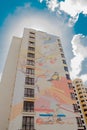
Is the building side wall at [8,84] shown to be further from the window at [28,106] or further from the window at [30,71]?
the window at [28,106]

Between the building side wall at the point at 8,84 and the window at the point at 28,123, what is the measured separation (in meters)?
5.77

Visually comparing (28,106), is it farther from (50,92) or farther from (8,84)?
(8,84)

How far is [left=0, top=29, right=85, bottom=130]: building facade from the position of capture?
26.6 meters

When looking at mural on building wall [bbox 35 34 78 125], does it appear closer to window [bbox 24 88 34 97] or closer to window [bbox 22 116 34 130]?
window [bbox 24 88 34 97]

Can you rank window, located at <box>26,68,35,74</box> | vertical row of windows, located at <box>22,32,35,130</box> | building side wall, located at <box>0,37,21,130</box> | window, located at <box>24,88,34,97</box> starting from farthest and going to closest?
1. window, located at <box>26,68,35,74</box>
2. building side wall, located at <box>0,37,21,130</box>
3. window, located at <box>24,88,34,97</box>
4. vertical row of windows, located at <box>22,32,35,130</box>

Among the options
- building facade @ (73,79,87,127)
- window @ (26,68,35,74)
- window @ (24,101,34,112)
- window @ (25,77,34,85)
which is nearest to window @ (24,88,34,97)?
window @ (24,101,34,112)

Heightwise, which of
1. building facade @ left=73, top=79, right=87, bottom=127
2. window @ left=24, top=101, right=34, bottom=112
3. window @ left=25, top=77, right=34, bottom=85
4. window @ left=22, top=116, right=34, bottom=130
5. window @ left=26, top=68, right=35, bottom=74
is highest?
building facade @ left=73, top=79, right=87, bottom=127

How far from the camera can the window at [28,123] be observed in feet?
84.6

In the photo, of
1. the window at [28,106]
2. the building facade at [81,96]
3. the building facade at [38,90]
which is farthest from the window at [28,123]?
the building facade at [81,96]

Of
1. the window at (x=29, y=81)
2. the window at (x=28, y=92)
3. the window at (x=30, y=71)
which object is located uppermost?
the window at (x=30, y=71)

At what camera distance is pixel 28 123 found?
85.6ft

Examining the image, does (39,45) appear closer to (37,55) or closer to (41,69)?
(37,55)

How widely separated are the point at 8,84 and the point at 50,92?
11135 millimetres

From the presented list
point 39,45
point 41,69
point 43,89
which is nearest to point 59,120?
point 43,89
